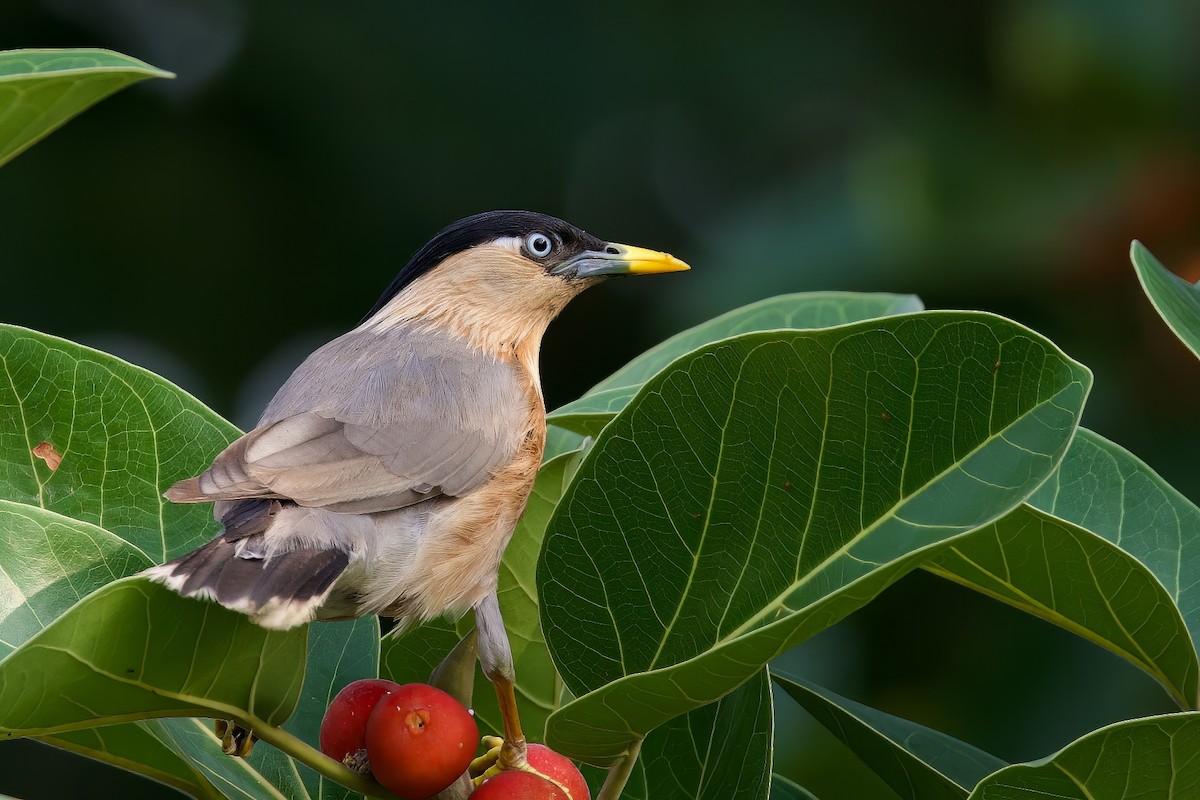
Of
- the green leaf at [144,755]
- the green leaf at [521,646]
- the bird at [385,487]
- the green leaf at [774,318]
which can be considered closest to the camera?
the green leaf at [144,755]

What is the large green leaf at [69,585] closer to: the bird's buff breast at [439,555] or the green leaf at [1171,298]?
the bird's buff breast at [439,555]

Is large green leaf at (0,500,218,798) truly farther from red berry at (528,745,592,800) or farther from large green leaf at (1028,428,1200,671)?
large green leaf at (1028,428,1200,671)

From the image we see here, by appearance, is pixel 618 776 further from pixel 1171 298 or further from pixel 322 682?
pixel 1171 298

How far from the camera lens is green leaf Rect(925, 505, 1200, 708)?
2.25 metres

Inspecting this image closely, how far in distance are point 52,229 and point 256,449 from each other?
4.50 meters

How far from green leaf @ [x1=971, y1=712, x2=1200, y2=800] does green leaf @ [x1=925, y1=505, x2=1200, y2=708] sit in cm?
35

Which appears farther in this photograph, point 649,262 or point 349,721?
point 649,262

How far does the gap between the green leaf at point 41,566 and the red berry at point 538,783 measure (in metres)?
0.73

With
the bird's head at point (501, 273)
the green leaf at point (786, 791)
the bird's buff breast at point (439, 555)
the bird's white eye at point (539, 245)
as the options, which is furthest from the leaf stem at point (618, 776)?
the bird's white eye at point (539, 245)

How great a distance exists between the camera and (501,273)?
14.1 ft

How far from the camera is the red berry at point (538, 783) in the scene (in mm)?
2143

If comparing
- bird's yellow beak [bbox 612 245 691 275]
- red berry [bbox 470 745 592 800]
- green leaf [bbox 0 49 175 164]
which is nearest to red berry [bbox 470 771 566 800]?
red berry [bbox 470 745 592 800]

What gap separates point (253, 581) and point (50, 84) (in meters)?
0.88

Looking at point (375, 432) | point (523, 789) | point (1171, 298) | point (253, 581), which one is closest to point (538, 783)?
point (523, 789)
